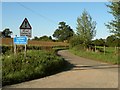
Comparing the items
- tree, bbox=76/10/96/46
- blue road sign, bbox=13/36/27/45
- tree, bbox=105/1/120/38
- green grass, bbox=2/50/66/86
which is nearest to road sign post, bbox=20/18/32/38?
blue road sign, bbox=13/36/27/45

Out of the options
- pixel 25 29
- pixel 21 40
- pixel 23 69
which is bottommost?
pixel 23 69

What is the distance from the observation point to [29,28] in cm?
1711

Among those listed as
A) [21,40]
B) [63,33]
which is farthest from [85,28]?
[63,33]

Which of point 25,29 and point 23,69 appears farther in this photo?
point 25,29

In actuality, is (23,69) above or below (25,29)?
below

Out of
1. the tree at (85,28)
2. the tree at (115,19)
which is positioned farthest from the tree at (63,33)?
the tree at (115,19)

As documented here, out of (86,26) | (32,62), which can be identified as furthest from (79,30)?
(32,62)

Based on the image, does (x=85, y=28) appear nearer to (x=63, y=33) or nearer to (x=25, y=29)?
(x=25, y=29)

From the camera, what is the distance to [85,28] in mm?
65375

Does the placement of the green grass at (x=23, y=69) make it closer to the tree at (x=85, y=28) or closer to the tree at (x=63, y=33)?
the tree at (x=85, y=28)

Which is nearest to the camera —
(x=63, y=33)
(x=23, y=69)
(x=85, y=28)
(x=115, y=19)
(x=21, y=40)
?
(x=23, y=69)

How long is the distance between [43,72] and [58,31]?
14270 cm

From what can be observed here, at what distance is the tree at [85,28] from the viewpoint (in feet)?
212

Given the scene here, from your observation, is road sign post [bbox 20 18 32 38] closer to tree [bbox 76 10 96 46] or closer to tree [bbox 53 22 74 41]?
tree [bbox 76 10 96 46]
